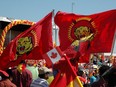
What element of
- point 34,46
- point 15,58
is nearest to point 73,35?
point 34,46

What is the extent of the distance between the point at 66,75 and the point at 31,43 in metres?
2.95

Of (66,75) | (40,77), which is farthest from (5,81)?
(66,75)

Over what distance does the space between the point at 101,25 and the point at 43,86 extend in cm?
343

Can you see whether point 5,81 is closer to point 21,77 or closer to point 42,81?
point 42,81

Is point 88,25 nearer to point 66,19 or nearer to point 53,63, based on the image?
point 66,19

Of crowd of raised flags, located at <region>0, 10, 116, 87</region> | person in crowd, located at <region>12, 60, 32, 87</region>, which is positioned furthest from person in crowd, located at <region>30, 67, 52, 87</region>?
person in crowd, located at <region>12, 60, 32, 87</region>

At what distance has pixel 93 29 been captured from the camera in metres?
10.4

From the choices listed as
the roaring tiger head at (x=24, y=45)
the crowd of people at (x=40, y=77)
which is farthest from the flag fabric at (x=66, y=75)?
the roaring tiger head at (x=24, y=45)

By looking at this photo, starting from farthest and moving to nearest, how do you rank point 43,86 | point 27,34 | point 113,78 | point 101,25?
point 101,25 → point 27,34 → point 43,86 → point 113,78

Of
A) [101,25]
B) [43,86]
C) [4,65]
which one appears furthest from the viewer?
[101,25]

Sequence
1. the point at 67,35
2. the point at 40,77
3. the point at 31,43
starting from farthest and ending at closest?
the point at 67,35 → the point at 31,43 → the point at 40,77

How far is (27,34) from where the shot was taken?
9883mm

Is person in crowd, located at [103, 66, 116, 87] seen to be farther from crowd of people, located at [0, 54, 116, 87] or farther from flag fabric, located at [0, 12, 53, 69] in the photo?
flag fabric, located at [0, 12, 53, 69]

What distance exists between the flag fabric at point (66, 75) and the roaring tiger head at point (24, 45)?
2.64 m
